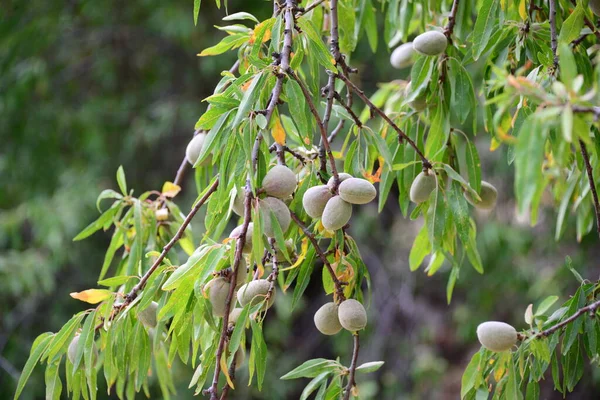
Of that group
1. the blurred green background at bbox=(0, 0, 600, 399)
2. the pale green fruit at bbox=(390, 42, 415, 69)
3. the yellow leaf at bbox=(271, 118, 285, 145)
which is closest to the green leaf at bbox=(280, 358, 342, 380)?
the yellow leaf at bbox=(271, 118, 285, 145)

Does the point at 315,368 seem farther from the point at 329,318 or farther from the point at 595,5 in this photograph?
the point at 595,5

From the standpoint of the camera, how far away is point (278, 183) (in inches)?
28.6

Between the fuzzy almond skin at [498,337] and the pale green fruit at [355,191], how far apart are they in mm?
249

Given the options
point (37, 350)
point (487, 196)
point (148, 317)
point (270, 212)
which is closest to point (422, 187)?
point (487, 196)

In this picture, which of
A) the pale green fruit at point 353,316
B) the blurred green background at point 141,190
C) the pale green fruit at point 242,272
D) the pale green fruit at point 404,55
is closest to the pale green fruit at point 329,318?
the pale green fruit at point 353,316

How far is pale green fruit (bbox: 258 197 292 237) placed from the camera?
70 cm

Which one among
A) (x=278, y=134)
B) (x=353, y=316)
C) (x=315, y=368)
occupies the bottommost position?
(x=315, y=368)

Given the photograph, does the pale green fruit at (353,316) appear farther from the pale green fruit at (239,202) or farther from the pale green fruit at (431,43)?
the pale green fruit at (431,43)

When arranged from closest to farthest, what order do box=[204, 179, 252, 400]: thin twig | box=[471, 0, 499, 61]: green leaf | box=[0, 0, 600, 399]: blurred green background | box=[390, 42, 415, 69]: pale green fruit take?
box=[204, 179, 252, 400]: thin twig, box=[471, 0, 499, 61]: green leaf, box=[390, 42, 415, 69]: pale green fruit, box=[0, 0, 600, 399]: blurred green background

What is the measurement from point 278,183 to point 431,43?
37cm

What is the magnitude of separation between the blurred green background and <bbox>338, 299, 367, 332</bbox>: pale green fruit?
1712 mm

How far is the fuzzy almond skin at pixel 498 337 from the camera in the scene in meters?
0.84

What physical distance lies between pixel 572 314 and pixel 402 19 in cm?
61

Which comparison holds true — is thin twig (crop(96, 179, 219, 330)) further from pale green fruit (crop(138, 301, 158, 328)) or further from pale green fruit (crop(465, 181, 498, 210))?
pale green fruit (crop(465, 181, 498, 210))
